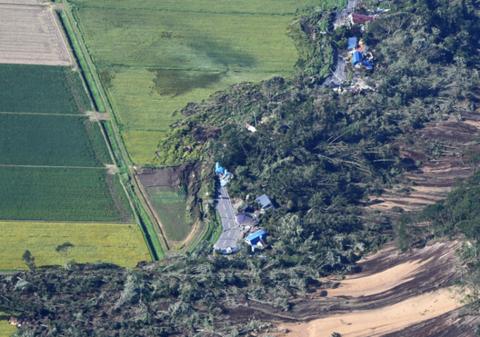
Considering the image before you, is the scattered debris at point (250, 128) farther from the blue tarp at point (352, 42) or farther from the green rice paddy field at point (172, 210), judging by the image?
the blue tarp at point (352, 42)

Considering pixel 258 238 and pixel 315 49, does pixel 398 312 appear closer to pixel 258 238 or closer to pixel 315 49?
pixel 258 238

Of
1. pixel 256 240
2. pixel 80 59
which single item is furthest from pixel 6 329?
pixel 80 59

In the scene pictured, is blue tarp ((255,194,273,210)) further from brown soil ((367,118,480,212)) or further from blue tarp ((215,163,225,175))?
brown soil ((367,118,480,212))

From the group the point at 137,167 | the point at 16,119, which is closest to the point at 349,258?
the point at 137,167

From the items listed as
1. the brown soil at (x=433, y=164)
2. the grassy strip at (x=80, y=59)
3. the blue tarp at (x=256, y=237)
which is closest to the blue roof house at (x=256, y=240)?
the blue tarp at (x=256, y=237)

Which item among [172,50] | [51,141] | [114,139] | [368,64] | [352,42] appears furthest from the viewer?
[352,42]

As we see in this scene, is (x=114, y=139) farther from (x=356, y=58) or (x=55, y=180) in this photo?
(x=356, y=58)

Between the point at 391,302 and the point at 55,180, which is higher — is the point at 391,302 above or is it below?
below
